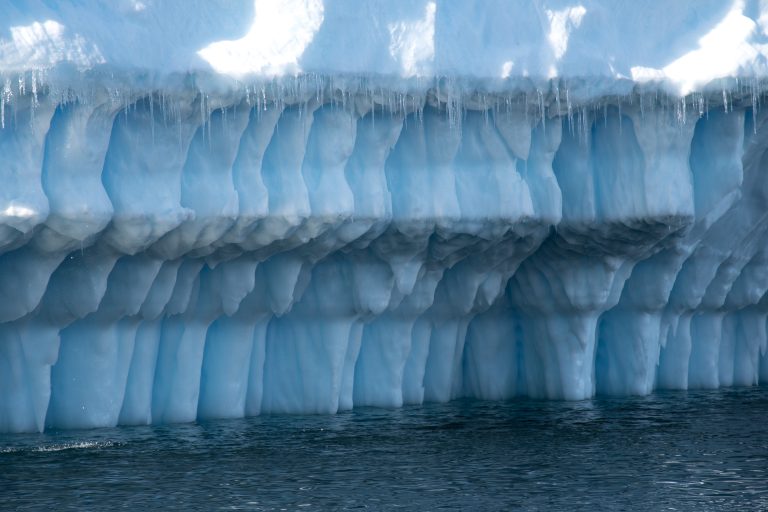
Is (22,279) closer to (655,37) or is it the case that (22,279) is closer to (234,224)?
(234,224)

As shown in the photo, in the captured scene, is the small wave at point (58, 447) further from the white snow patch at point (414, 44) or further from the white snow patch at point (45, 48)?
the white snow patch at point (414, 44)

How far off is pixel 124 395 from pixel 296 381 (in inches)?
70.4

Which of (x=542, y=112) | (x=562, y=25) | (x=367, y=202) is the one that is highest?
(x=562, y=25)

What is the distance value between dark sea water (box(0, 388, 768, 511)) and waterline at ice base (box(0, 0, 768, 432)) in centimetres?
85

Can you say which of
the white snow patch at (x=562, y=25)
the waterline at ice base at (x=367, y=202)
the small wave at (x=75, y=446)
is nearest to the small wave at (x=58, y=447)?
the small wave at (x=75, y=446)

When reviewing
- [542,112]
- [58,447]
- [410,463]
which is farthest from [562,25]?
[58,447]

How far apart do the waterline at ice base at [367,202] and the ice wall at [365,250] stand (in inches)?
1.0

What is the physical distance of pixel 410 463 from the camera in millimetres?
9492

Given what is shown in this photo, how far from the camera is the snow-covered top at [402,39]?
1005cm

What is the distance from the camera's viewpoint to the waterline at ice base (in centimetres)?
1014

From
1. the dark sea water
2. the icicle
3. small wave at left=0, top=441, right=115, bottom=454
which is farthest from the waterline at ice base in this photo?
the dark sea water

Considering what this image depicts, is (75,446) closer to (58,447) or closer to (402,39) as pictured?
(58,447)

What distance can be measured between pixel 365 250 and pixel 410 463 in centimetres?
295

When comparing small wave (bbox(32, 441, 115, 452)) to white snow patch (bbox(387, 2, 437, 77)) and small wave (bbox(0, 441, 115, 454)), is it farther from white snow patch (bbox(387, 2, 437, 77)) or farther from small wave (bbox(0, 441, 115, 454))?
white snow patch (bbox(387, 2, 437, 77))
